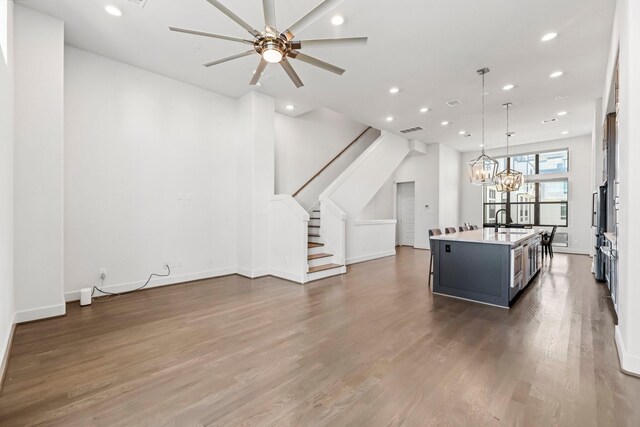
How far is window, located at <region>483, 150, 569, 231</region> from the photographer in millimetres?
8953

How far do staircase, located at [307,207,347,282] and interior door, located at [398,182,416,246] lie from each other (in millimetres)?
4813

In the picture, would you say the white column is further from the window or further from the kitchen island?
the window

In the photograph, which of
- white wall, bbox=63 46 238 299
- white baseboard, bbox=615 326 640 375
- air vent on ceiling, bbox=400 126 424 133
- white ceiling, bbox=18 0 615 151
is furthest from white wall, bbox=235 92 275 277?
white baseboard, bbox=615 326 640 375

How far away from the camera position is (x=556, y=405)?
189 cm

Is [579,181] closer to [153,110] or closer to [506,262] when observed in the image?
[506,262]

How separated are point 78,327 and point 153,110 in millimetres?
3347

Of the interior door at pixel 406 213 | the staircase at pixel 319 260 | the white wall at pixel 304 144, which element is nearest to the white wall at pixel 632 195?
the staircase at pixel 319 260

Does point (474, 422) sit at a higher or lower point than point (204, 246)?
lower

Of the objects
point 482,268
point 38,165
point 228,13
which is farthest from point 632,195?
point 38,165

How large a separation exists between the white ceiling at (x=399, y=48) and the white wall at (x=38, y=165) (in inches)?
13.8

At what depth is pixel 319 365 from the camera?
2.38m

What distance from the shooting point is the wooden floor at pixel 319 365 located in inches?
71.6

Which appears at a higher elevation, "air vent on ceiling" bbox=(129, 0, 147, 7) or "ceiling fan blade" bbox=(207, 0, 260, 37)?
"air vent on ceiling" bbox=(129, 0, 147, 7)

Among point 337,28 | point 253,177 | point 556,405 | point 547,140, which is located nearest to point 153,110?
point 253,177
